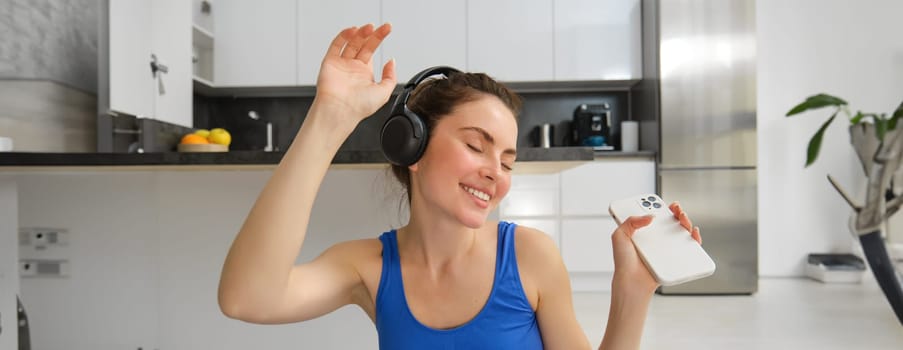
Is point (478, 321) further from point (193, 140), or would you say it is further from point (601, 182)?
point (601, 182)

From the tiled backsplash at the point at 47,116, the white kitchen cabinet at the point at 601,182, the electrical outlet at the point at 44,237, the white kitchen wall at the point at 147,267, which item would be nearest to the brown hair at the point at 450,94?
the white kitchen wall at the point at 147,267

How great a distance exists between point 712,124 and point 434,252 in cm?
375

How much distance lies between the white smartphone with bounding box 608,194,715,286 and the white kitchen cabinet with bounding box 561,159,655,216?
11.4ft

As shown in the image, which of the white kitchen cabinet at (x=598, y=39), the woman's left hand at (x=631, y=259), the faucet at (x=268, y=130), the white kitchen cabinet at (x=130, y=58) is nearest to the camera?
the woman's left hand at (x=631, y=259)

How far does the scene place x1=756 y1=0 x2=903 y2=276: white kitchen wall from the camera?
190 inches

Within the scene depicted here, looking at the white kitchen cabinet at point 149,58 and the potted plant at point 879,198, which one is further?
the white kitchen cabinet at point 149,58

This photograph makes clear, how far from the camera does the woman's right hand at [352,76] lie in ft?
2.21

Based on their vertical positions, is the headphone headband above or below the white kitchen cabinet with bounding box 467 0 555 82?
below

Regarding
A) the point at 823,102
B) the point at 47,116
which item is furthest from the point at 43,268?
the point at 823,102

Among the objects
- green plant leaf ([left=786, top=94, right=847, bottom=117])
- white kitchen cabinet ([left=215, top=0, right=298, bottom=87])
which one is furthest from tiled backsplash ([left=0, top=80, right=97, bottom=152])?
green plant leaf ([left=786, top=94, right=847, bottom=117])

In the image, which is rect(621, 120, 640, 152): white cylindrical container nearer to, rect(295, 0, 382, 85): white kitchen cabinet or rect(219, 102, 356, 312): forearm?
rect(295, 0, 382, 85): white kitchen cabinet

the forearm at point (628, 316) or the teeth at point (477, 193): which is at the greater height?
the teeth at point (477, 193)

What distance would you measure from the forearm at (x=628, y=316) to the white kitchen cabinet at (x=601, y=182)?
3512mm

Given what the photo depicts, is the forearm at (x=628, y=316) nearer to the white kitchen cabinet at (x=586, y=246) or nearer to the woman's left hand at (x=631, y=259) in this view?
the woman's left hand at (x=631, y=259)
